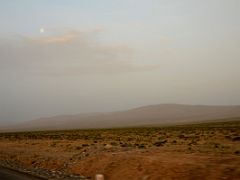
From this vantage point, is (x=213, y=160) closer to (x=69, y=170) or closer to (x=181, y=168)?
(x=181, y=168)

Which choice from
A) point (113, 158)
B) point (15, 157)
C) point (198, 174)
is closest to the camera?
point (198, 174)

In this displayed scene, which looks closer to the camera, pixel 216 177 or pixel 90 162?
pixel 216 177

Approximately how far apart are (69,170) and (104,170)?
2.97 meters

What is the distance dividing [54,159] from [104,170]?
21.8 ft

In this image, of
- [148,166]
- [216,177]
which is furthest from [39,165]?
[216,177]

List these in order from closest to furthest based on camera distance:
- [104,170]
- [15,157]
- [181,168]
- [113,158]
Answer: [181,168] → [104,170] → [113,158] → [15,157]

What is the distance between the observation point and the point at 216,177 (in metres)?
13.5

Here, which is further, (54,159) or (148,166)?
(54,159)

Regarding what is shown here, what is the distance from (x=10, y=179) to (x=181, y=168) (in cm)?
733

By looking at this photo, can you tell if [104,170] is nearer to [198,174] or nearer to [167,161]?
[167,161]

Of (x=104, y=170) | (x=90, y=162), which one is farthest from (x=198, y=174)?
(x=90, y=162)

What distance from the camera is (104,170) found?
62.2 feet

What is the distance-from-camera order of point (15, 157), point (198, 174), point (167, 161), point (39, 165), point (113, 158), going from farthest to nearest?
point (15, 157)
point (39, 165)
point (113, 158)
point (167, 161)
point (198, 174)

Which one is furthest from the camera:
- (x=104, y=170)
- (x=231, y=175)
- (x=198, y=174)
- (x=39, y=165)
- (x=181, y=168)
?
(x=39, y=165)
